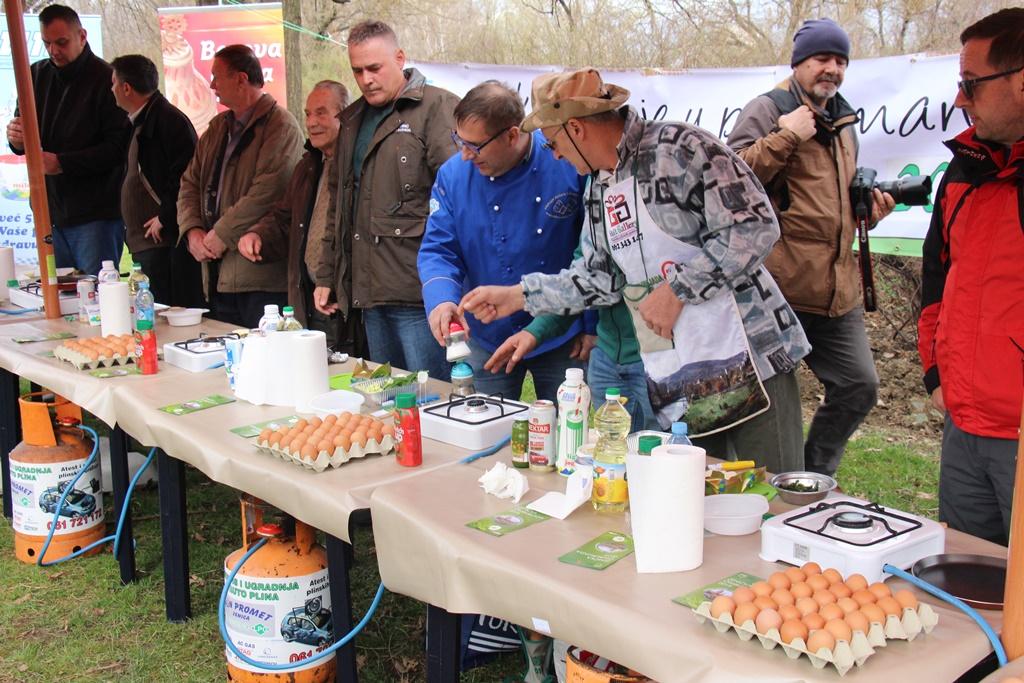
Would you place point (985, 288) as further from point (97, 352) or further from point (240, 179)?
point (240, 179)

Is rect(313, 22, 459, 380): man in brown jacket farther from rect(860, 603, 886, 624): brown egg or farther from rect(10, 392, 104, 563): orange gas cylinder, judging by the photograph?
rect(860, 603, 886, 624): brown egg

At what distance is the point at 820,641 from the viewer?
1.31m

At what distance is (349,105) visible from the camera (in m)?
4.08

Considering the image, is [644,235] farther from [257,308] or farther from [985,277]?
[257,308]

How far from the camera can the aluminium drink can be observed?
2156mm

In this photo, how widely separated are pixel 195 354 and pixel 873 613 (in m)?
2.45

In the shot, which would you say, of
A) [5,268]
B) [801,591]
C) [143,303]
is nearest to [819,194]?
[801,591]

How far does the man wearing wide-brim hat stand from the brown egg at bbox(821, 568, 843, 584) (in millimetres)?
921

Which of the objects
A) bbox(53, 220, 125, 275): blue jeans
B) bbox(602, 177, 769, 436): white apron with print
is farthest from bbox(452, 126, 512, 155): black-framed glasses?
bbox(53, 220, 125, 275): blue jeans

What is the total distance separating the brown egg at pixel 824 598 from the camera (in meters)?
1.40

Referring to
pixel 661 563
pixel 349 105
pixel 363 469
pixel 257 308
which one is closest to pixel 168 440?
pixel 363 469

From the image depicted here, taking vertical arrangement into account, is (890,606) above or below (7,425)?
above

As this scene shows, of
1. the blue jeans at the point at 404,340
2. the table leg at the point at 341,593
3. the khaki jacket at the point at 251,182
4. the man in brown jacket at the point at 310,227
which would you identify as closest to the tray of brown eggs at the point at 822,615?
the table leg at the point at 341,593

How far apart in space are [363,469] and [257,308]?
282 centimetres
